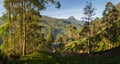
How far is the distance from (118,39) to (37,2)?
174 ft

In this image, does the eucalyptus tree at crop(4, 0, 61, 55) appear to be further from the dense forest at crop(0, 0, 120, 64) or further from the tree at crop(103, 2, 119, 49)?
the tree at crop(103, 2, 119, 49)

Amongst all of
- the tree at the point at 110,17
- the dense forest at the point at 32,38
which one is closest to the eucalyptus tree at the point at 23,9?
the dense forest at the point at 32,38

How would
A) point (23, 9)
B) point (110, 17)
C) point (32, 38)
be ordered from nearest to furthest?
1. point (23, 9)
2. point (32, 38)
3. point (110, 17)

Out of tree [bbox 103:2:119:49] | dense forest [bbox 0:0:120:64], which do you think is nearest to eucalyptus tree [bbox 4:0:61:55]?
dense forest [bbox 0:0:120:64]

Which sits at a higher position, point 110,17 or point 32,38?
point 110,17

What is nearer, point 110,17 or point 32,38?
point 32,38

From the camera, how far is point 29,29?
57938 mm

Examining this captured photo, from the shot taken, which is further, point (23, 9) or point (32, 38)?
point (32, 38)

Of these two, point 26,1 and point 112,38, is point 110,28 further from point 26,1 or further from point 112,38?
point 26,1

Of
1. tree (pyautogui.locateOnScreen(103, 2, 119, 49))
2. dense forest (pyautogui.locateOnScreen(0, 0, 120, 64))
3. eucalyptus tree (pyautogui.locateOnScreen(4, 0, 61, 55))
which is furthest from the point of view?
tree (pyautogui.locateOnScreen(103, 2, 119, 49))

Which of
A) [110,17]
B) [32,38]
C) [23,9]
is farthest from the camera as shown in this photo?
[110,17]

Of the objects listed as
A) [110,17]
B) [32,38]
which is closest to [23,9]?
[32,38]

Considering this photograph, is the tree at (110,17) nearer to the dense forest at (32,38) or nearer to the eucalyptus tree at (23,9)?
the dense forest at (32,38)

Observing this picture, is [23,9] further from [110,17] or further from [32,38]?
[110,17]
